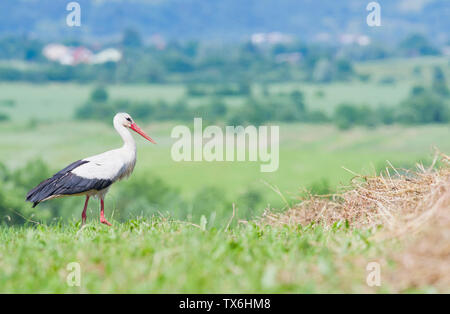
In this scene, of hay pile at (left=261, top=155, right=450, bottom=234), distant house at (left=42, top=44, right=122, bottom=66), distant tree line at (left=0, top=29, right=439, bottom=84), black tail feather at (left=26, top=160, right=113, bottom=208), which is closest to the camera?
hay pile at (left=261, top=155, right=450, bottom=234)

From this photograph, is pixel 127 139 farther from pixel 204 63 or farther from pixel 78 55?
pixel 204 63

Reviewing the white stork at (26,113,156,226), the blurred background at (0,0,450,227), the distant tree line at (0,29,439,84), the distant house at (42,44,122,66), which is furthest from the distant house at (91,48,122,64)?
the white stork at (26,113,156,226)

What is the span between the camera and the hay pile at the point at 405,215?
17.9ft

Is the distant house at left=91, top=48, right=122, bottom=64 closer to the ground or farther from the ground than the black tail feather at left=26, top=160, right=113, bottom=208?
farther from the ground

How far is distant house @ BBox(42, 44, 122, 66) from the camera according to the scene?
15362 cm

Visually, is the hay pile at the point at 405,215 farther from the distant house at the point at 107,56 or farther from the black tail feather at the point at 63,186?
the distant house at the point at 107,56

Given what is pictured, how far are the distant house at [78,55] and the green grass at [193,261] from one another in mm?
149646

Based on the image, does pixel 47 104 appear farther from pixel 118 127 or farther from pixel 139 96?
pixel 118 127

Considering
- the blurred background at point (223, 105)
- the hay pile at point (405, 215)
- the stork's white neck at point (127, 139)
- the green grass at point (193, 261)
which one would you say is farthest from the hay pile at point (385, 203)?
the blurred background at point (223, 105)

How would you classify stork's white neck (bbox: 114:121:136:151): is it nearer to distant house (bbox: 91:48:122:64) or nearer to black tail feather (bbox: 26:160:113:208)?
black tail feather (bbox: 26:160:113:208)

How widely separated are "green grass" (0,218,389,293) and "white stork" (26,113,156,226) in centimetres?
215

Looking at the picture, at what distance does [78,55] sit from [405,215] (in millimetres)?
153939

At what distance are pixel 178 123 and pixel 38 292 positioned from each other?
381ft

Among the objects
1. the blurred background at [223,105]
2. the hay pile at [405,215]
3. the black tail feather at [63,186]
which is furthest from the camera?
the blurred background at [223,105]
